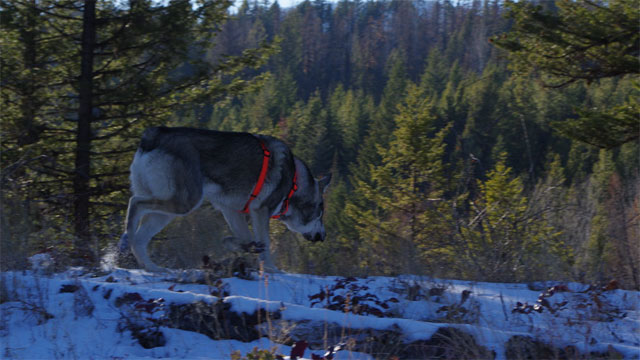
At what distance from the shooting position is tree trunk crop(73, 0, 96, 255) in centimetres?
1025

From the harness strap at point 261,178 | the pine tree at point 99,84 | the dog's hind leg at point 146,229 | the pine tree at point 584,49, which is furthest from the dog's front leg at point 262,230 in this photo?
the pine tree at point 584,49

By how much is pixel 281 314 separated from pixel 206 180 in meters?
2.48

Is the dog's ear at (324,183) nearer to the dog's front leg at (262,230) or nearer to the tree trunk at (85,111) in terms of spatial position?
the dog's front leg at (262,230)

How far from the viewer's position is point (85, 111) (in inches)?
411

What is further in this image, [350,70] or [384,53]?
[384,53]

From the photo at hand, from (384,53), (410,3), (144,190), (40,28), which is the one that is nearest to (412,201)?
(40,28)

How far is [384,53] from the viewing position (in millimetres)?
116875

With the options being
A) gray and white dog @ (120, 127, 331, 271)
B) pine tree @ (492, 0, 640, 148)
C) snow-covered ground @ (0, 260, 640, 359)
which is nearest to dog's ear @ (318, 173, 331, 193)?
gray and white dog @ (120, 127, 331, 271)

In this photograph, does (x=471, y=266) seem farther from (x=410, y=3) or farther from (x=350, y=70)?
(x=410, y=3)

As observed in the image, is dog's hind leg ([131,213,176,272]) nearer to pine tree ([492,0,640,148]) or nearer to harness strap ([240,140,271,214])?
harness strap ([240,140,271,214])

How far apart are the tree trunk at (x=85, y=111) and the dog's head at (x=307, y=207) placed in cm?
485

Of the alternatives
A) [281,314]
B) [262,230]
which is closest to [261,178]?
[262,230]

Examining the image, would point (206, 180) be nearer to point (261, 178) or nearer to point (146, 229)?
point (261, 178)

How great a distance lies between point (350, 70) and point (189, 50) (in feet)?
331
